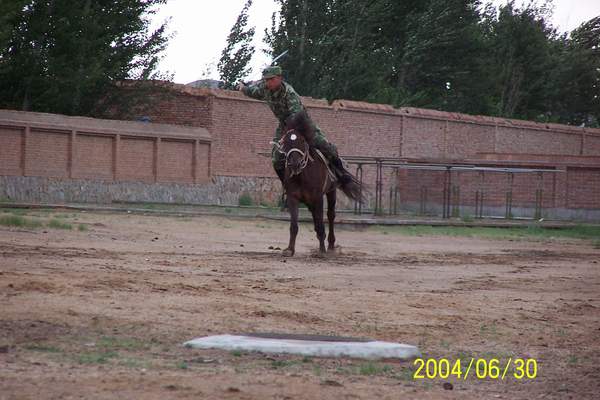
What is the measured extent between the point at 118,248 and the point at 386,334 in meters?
7.16

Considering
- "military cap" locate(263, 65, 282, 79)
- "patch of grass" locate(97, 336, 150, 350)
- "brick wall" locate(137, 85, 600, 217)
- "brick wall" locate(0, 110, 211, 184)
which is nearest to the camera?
"patch of grass" locate(97, 336, 150, 350)

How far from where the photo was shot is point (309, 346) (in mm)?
7258

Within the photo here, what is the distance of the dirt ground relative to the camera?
6262 millimetres

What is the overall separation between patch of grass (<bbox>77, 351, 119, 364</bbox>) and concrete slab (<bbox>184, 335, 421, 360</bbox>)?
610 millimetres

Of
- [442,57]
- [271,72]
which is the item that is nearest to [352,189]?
[271,72]

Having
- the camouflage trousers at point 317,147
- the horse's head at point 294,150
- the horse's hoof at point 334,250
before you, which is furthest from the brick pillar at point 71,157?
the horse's head at point 294,150

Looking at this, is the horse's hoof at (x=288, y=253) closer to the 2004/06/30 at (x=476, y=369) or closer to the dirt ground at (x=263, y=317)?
the dirt ground at (x=263, y=317)

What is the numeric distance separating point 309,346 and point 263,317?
1611mm

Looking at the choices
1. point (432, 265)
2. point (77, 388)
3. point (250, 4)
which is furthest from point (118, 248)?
point (250, 4)

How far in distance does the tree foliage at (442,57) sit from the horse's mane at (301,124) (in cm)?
3649

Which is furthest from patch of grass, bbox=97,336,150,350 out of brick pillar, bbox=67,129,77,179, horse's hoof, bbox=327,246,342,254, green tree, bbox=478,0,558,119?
green tree, bbox=478,0,558,119

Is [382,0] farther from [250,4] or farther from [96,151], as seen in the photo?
[96,151]

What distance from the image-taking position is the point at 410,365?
288 inches

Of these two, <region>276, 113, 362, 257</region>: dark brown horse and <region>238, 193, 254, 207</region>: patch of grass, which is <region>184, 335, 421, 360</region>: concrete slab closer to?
<region>276, 113, 362, 257</region>: dark brown horse
